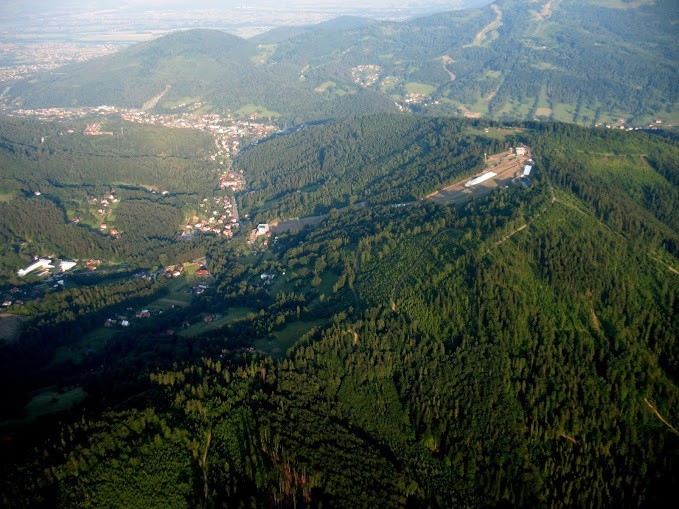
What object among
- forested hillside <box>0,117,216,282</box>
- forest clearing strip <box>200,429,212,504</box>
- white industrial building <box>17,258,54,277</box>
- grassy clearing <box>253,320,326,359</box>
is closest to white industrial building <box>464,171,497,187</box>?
grassy clearing <box>253,320,326,359</box>

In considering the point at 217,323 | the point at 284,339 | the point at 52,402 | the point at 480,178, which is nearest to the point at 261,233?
the point at 217,323

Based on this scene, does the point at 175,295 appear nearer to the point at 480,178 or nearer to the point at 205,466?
the point at 205,466

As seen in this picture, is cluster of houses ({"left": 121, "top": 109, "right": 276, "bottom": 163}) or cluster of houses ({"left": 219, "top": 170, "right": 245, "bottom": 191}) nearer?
cluster of houses ({"left": 219, "top": 170, "right": 245, "bottom": 191})

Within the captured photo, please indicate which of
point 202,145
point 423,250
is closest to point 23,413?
point 423,250

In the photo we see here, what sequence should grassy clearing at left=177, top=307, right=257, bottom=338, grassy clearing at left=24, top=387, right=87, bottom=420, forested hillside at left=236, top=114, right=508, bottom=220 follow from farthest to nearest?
1. forested hillside at left=236, top=114, right=508, bottom=220
2. grassy clearing at left=177, top=307, right=257, bottom=338
3. grassy clearing at left=24, top=387, right=87, bottom=420

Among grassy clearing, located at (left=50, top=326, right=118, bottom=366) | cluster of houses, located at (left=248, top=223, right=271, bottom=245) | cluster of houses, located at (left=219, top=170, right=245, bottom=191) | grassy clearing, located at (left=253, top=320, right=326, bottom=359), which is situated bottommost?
cluster of houses, located at (left=219, top=170, right=245, bottom=191)

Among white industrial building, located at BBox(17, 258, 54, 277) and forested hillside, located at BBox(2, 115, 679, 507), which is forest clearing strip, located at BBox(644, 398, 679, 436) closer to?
forested hillside, located at BBox(2, 115, 679, 507)
